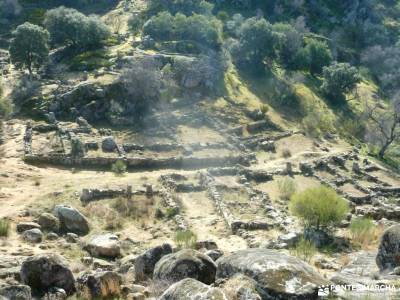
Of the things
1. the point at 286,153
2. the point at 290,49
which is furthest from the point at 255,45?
the point at 286,153

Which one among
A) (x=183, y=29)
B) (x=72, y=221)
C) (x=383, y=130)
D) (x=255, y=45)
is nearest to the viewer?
(x=72, y=221)

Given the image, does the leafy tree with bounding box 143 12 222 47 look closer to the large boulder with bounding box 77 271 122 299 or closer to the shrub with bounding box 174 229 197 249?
the shrub with bounding box 174 229 197 249

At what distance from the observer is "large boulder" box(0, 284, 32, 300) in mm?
13598

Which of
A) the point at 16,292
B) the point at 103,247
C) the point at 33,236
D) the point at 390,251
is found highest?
the point at 390,251

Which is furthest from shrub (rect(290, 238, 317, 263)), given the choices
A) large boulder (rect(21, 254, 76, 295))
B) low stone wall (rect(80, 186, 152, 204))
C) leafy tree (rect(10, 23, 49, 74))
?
leafy tree (rect(10, 23, 49, 74))

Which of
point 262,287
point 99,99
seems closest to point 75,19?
point 99,99

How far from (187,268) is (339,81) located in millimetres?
61196

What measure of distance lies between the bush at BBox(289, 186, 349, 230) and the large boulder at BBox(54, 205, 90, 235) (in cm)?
1175

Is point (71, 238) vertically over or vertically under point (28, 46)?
under

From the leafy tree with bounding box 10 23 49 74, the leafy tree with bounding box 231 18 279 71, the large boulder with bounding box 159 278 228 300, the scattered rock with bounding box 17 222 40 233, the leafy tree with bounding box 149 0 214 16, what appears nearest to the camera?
the large boulder with bounding box 159 278 228 300

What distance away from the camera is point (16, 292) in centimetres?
1372

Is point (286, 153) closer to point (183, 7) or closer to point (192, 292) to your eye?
point (192, 292)

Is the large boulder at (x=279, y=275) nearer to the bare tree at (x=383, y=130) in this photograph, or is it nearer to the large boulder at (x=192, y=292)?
the large boulder at (x=192, y=292)

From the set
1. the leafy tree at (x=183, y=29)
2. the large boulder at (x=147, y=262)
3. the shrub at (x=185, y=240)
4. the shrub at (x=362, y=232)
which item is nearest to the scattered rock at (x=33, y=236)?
the shrub at (x=185, y=240)
